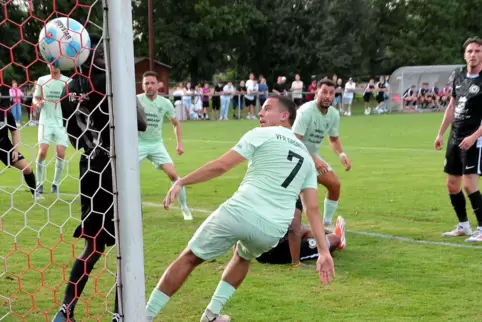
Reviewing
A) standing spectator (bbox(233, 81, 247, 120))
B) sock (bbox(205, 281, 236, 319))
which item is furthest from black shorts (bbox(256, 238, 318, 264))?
standing spectator (bbox(233, 81, 247, 120))

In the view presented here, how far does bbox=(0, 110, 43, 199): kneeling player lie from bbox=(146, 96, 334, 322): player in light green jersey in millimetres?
3089

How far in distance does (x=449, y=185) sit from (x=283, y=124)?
353cm

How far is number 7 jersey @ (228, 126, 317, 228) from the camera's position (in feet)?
14.6

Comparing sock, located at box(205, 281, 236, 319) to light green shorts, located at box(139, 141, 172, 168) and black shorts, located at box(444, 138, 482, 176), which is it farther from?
light green shorts, located at box(139, 141, 172, 168)

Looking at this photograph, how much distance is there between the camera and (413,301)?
17.3 ft

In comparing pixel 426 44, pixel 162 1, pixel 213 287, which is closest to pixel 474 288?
pixel 213 287

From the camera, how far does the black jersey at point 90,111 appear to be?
4.41 metres

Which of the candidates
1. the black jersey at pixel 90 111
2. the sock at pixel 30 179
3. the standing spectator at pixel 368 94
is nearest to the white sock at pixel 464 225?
the black jersey at pixel 90 111

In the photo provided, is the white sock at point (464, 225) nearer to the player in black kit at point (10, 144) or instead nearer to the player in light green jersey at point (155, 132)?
the player in light green jersey at point (155, 132)

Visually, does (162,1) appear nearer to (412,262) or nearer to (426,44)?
(426,44)

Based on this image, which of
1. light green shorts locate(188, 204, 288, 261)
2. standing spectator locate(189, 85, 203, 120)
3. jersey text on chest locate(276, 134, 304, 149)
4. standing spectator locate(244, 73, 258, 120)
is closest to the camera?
light green shorts locate(188, 204, 288, 261)

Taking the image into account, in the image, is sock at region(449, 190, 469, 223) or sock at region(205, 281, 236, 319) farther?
sock at region(449, 190, 469, 223)

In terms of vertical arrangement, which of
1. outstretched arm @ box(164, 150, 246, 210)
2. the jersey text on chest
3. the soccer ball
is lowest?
outstretched arm @ box(164, 150, 246, 210)

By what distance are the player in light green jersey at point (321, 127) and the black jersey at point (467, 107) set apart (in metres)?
1.27
